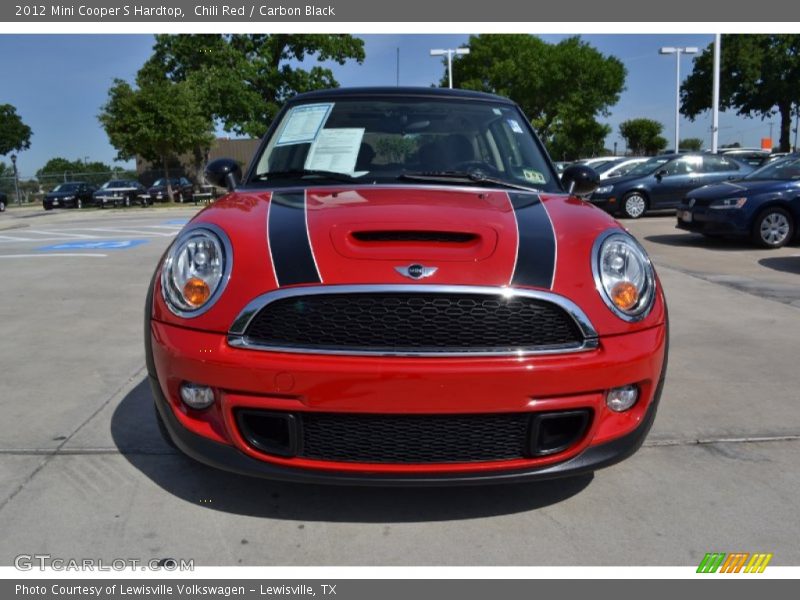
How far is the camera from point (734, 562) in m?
2.15

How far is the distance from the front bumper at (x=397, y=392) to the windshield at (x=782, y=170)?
8.85 meters

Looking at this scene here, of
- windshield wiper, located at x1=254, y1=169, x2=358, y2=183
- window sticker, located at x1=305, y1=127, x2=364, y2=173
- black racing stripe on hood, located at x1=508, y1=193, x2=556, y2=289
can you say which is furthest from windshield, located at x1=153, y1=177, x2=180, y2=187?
black racing stripe on hood, located at x1=508, y1=193, x2=556, y2=289

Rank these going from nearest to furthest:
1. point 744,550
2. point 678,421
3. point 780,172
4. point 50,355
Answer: point 744,550, point 678,421, point 50,355, point 780,172

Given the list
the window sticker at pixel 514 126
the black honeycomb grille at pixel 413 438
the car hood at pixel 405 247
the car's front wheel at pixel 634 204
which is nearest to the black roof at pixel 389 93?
the window sticker at pixel 514 126

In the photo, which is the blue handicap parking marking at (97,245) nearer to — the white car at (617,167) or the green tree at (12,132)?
the white car at (617,167)

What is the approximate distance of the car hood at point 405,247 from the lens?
2139 millimetres

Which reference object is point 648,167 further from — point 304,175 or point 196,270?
point 196,270

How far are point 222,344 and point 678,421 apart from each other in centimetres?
223

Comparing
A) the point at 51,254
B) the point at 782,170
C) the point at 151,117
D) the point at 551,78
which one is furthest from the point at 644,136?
the point at 51,254

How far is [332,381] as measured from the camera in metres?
2.03

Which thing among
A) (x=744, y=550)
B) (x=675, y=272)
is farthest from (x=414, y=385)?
(x=675, y=272)

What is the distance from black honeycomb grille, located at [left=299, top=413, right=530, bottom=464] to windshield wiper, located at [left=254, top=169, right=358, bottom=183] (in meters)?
1.30
